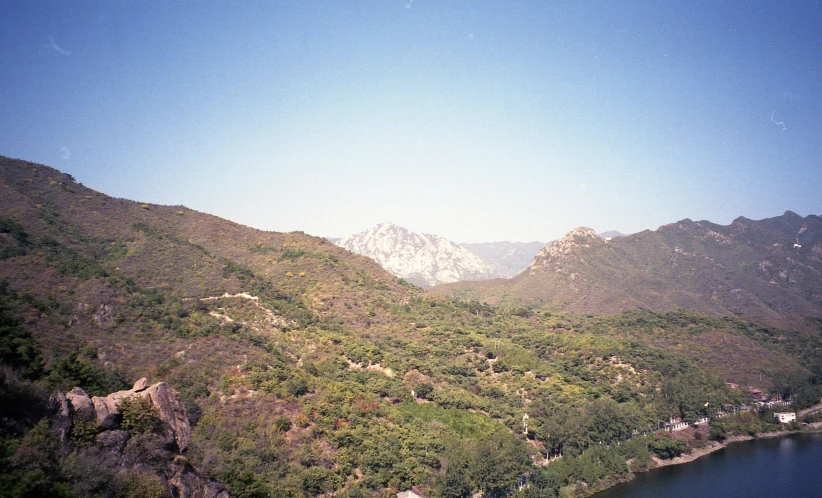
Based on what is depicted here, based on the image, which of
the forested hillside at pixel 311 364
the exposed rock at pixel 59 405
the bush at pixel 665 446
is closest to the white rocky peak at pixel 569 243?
the forested hillside at pixel 311 364

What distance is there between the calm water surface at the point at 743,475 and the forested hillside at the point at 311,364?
8.63 ft

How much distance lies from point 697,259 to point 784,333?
8229 cm

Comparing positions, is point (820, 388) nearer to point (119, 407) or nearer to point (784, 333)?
point (784, 333)

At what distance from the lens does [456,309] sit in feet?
257

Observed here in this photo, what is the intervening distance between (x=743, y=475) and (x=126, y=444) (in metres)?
59.2

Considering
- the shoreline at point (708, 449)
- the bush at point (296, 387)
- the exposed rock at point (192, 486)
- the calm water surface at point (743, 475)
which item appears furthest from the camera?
the shoreline at point (708, 449)

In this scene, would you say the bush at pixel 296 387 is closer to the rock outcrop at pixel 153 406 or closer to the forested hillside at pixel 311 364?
the forested hillside at pixel 311 364

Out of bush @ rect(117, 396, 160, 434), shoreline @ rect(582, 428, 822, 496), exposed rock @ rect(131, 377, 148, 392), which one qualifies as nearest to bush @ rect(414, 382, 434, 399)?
shoreline @ rect(582, 428, 822, 496)

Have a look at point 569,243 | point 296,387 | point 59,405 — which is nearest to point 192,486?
point 59,405

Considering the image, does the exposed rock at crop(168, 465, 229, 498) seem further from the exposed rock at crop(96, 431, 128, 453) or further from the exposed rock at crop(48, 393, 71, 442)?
the exposed rock at crop(48, 393, 71, 442)

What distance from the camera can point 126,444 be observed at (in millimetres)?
20266

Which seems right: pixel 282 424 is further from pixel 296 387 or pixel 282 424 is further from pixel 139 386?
pixel 139 386

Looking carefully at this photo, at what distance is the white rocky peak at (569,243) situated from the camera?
156m

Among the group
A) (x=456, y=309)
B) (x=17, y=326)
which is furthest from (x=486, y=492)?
(x=456, y=309)
